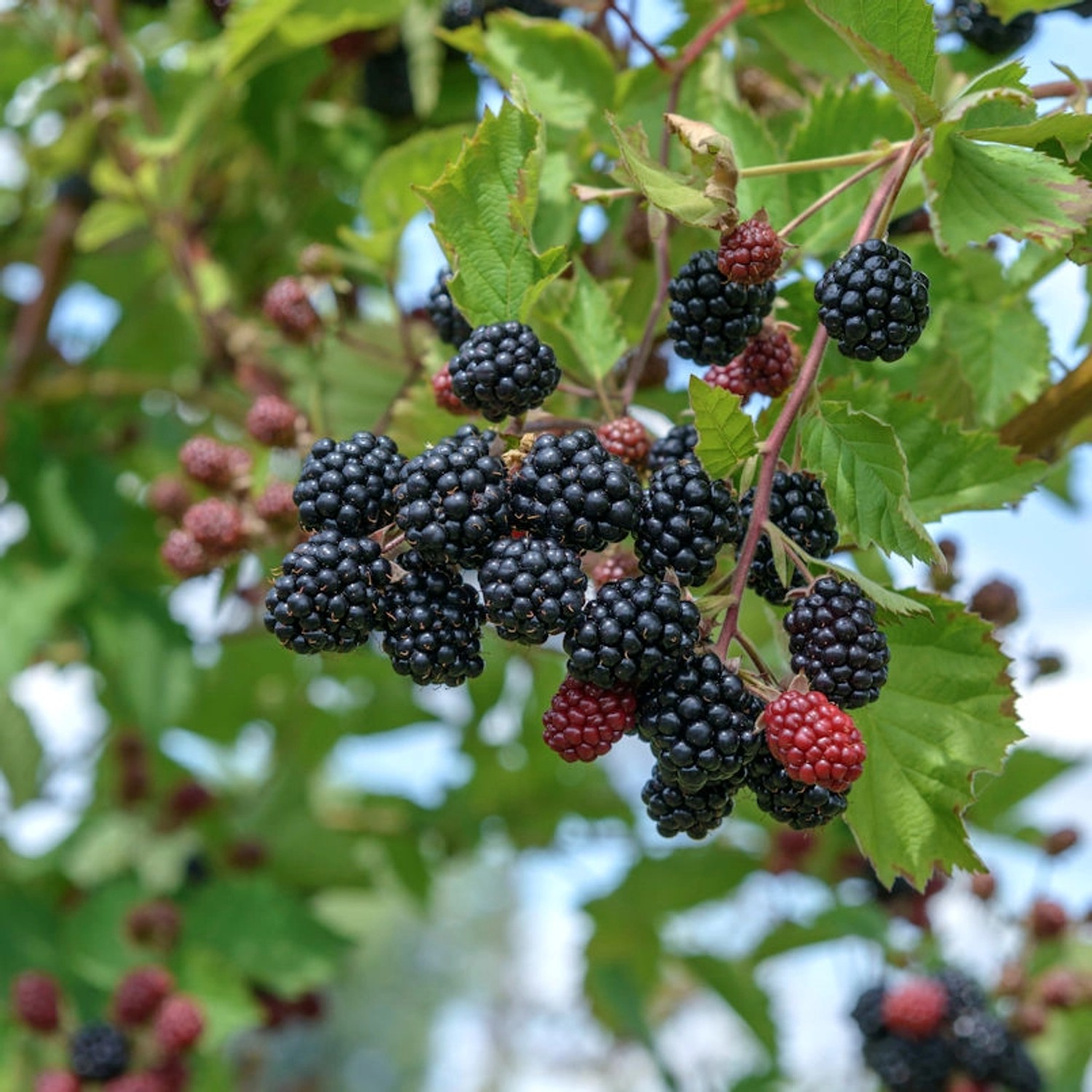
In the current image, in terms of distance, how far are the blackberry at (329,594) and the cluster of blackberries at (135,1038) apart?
1452 mm

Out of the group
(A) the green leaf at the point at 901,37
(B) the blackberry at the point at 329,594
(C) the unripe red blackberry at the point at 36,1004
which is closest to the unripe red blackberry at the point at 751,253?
(A) the green leaf at the point at 901,37

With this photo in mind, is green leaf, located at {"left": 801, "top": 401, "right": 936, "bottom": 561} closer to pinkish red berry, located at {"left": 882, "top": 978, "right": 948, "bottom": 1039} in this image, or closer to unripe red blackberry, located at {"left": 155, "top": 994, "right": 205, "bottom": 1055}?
pinkish red berry, located at {"left": 882, "top": 978, "right": 948, "bottom": 1039}

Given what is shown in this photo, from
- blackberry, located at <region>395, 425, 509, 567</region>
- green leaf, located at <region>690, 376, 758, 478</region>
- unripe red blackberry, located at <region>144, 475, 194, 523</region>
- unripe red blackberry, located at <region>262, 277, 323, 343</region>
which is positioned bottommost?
unripe red blackberry, located at <region>144, 475, 194, 523</region>

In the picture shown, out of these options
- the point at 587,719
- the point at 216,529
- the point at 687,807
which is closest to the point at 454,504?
the point at 587,719

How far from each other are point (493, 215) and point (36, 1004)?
1.88 m

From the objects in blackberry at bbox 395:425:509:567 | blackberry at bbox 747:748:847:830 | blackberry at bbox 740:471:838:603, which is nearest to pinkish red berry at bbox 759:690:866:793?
blackberry at bbox 747:748:847:830

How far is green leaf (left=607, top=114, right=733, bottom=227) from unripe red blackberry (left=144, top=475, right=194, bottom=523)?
1.08 m

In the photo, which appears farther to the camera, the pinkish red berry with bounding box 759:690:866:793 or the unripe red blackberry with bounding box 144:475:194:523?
the unripe red blackberry with bounding box 144:475:194:523

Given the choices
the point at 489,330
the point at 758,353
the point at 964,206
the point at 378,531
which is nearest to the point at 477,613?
the point at 378,531

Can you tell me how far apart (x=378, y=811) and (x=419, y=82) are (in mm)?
1726

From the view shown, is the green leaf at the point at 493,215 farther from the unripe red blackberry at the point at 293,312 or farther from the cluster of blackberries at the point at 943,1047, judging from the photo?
the cluster of blackberries at the point at 943,1047

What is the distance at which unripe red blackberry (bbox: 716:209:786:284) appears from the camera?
3.12 feet

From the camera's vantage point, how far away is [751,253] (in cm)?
95

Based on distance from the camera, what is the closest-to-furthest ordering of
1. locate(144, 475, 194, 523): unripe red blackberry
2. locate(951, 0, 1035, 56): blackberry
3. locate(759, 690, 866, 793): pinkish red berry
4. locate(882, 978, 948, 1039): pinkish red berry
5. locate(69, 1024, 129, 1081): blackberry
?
locate(759, 690, 866, 793): pinkish red berry → locate(951, 0, 1035, 56): blackberry → locate(144, 475, 194, 523): unripe red blackberry → locate(882, 978, 948, 1039): pinkish red berry → locate(69, 1024, 129, 1081): blackberry
